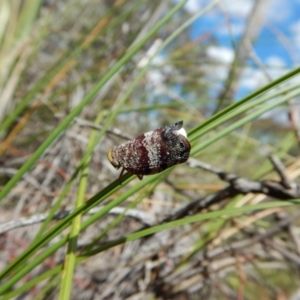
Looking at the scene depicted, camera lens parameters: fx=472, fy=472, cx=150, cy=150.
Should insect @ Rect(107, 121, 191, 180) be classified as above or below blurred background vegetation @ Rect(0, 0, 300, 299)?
below

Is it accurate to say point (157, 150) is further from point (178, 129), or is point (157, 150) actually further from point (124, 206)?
point (124, 206)

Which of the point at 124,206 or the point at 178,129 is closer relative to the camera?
the point at 178,129

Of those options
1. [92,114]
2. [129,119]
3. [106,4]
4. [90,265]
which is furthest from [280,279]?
[106,4]

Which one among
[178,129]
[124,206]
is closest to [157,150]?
A: [178,129]

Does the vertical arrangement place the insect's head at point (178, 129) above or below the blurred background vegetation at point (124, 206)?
below

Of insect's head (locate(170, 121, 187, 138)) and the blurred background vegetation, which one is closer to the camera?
insect's head (locate(170, 121, 187, 138))

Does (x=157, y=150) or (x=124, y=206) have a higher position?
(x=124, y=206)

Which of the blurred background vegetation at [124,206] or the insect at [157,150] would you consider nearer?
the insect at [157,150]

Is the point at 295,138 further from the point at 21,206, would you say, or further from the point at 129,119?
the point at 129,119

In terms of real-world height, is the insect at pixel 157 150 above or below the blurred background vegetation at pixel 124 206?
below

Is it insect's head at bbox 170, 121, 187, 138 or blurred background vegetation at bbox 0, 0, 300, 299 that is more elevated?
blurred background vegetation at bbox 0, 0, 300, 299
